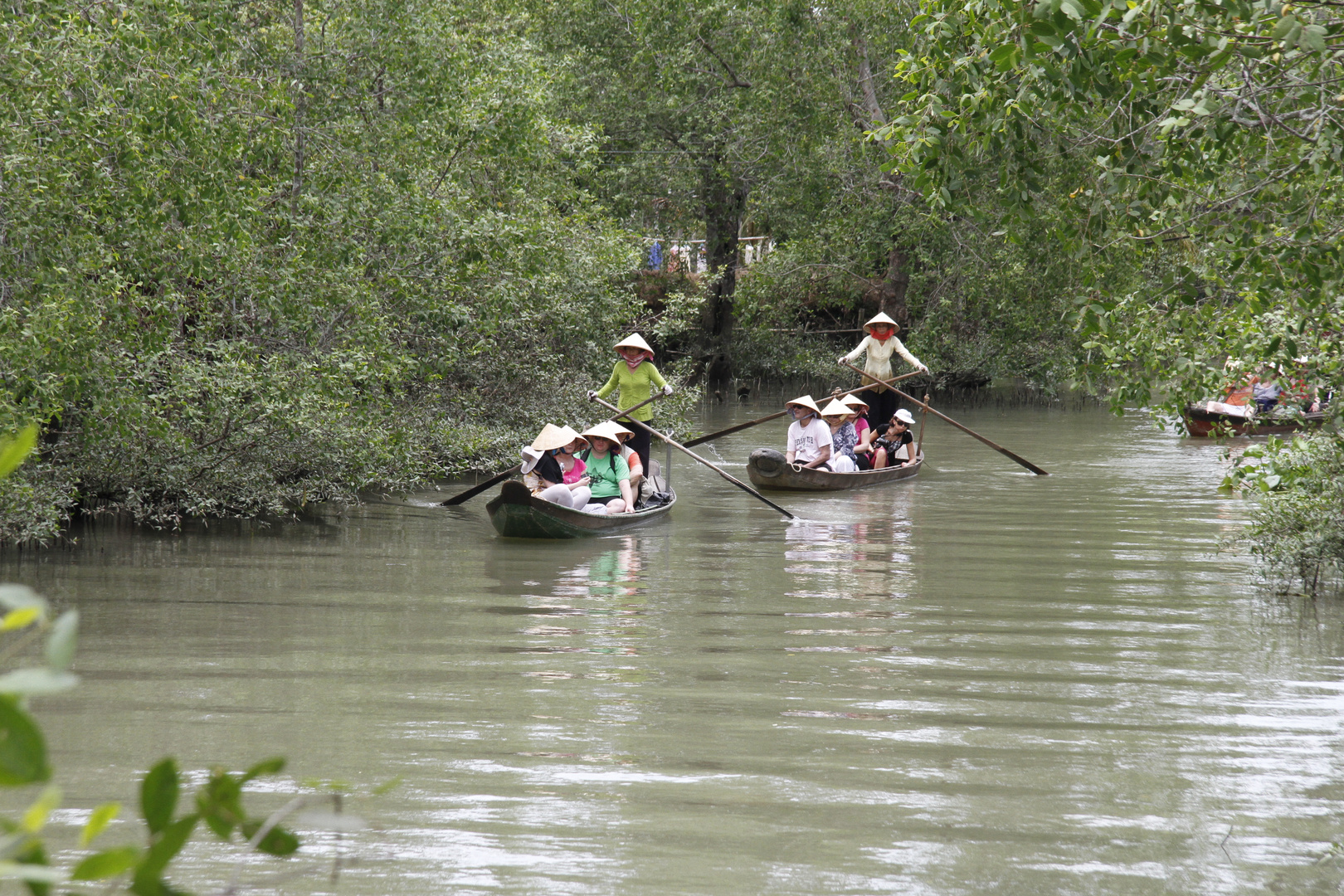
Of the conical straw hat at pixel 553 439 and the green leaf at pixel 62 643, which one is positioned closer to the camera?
the green leaf at pixel 62 643

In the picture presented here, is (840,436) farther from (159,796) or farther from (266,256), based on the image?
(159,796)

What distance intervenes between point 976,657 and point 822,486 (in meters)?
7.64

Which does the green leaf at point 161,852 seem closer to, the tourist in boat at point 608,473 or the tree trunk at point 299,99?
the tourist in boat at point 608,473

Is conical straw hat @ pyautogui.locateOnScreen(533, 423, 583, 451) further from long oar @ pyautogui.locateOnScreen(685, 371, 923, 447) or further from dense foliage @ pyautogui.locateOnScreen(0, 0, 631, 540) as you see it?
long oar @ pyautogui.locateOnScreen(685, 371, 923, 447)

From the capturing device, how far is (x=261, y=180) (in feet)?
36.9

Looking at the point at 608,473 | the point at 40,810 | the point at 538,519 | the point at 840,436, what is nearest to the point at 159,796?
the point at 40,810

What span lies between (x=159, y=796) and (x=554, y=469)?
10429mm

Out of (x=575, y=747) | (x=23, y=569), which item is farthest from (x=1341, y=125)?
(x=23, y=569)

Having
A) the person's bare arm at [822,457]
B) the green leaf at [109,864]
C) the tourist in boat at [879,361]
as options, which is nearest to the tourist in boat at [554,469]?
the person's bare arm at [822,457]

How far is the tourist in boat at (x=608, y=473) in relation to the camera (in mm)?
11312

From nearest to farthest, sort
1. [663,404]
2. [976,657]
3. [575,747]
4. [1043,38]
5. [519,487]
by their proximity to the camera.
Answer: [1043,38] → [575,747] → [976,657] → [519,487] → [663,404]

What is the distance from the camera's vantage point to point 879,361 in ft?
51.4

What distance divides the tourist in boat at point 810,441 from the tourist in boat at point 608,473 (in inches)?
120

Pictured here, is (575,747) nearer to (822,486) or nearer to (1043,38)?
(1043,38)
